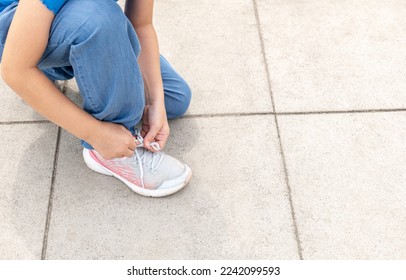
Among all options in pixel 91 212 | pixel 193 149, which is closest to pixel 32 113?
pixel 91 212

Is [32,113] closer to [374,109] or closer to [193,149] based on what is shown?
[193,149]

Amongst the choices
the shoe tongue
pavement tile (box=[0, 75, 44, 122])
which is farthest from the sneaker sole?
pavement tile (box=[0, 75, 44, 122])

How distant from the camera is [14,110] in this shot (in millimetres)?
2105

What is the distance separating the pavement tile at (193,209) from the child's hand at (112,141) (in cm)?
21

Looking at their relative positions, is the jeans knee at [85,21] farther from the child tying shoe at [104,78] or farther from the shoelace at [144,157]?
the shoelace at [144,157]

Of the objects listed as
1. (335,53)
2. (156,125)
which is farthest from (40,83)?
(335,53)

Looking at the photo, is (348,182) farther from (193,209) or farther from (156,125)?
(156,125)

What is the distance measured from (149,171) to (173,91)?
13.3 inches

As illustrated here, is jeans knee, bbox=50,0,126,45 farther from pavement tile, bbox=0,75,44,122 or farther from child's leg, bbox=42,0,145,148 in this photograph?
pavement tile, bbox=0,75,44,122

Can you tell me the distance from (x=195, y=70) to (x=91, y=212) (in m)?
0.80

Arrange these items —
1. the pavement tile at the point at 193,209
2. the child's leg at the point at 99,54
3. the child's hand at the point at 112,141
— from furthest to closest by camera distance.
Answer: the pavement tile at the point at 193,209, the child's hand at the point at 112,141, the child's leg at the point at 99,54

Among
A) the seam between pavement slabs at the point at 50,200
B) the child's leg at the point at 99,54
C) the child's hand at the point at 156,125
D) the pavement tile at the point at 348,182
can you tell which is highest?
the child's leg at the point at 99,54

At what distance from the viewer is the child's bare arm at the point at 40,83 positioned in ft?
4.23

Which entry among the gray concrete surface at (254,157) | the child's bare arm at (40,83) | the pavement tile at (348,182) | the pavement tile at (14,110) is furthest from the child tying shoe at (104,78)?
the pavement tile at (348,182)
